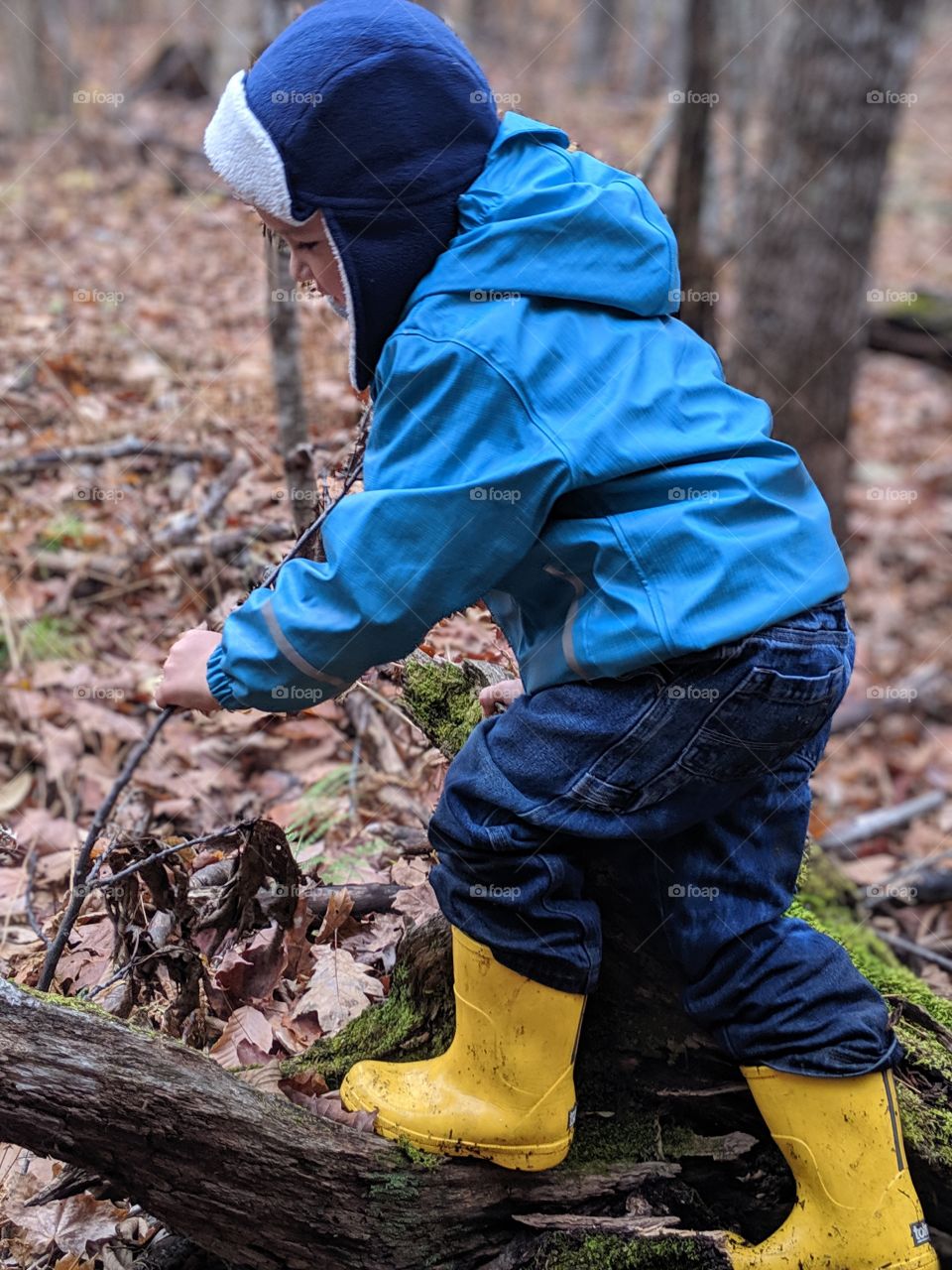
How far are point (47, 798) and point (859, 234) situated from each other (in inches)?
194

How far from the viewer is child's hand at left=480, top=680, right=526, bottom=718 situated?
254 cm

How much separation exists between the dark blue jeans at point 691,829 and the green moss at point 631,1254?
372 mm

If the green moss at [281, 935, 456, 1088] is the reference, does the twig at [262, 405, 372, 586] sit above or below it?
above

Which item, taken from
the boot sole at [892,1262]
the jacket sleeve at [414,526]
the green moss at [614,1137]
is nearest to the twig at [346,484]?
the jacket sleeve at [414,526]

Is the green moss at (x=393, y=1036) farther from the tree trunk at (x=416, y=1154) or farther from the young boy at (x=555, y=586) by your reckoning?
the young boy at (x=555, y=586)

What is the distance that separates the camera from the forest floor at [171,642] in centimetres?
260

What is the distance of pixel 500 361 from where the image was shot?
5.74ft

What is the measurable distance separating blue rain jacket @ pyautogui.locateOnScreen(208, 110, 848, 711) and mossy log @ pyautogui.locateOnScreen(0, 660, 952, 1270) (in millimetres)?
649

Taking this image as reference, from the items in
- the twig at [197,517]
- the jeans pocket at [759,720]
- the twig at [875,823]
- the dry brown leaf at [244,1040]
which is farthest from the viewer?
the twig at [875,823]

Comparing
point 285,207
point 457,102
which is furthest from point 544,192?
point 285,207

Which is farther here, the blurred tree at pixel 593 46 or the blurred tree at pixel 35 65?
the blurred tree at pixel 593 46

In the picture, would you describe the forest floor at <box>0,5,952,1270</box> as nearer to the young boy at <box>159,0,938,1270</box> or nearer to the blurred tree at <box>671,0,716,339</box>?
the young boy at <box>159,0,938,1270</box>

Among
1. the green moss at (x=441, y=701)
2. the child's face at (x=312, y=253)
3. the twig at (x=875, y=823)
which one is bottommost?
the twig at (x=875, y=823)

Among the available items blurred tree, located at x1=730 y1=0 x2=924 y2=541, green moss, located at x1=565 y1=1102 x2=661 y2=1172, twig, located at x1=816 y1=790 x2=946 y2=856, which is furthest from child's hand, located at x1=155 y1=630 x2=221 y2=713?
blurred tree, located at x1=730 y1=0 x2=924 y2=541
